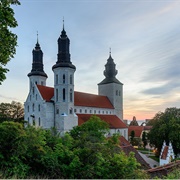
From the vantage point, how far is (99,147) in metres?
10.9

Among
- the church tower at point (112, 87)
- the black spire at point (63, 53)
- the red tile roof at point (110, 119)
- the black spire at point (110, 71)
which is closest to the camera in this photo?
the black spire at point (63, 53)

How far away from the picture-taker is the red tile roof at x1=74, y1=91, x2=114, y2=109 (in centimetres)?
3847

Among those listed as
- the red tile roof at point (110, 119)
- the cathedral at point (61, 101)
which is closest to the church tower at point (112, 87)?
the red tile roof at point (110, 119)

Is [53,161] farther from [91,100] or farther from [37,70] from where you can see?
[37,70]

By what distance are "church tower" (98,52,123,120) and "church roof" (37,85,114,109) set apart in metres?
1.45

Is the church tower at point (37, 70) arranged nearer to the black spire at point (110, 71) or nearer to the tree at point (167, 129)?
the black spire at point (110, 71)

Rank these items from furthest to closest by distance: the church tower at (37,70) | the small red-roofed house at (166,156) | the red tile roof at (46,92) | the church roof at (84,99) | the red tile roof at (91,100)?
the church tower at (37,70) → the red tile roof at (91,100) → the church roof at (84,99) → the red tile roof at (46,92) → the small red-roofed house at (166,156)

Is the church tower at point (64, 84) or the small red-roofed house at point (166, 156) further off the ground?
the church tower at point (64, 84)

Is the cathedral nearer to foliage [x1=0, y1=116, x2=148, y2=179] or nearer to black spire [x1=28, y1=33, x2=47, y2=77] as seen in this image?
black spire [x1=28, y1=33, x2=47, y2=77]

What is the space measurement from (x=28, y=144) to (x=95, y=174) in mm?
3679

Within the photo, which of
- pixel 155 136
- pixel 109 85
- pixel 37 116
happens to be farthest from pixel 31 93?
pixel 155 136

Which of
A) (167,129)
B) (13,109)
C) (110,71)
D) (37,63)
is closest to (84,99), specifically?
(110,71)

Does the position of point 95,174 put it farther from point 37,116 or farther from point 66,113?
point 37,116

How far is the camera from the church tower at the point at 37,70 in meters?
42.3
